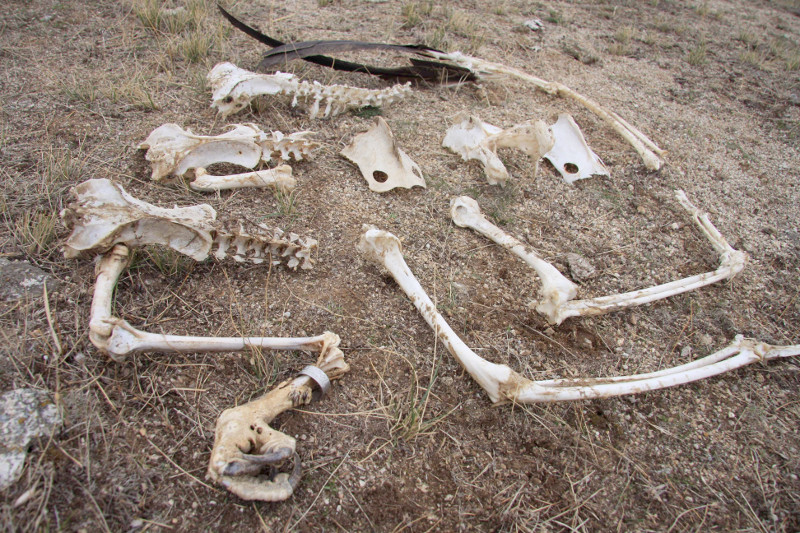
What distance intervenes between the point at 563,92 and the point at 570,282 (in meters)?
2.49

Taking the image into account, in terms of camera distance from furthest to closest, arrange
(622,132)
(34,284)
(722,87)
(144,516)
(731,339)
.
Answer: (722,87) < (622,132) < (731,339) < (34,284) < (144,516)

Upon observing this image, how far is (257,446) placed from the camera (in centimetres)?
179

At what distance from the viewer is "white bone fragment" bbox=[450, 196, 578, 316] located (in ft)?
8.12

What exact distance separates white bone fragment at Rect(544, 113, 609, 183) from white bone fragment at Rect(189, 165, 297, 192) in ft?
6.18

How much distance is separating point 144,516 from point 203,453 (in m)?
0.27

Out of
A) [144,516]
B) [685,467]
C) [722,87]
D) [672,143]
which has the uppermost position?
[722,87]

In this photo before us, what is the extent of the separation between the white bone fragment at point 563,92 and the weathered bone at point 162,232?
2483 millimetres

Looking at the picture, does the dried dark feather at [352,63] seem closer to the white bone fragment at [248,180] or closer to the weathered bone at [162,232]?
the white bone fragment at [248,180]

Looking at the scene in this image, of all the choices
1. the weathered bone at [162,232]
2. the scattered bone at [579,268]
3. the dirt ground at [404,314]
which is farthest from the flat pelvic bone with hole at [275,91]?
the scattered bone at [579,268]

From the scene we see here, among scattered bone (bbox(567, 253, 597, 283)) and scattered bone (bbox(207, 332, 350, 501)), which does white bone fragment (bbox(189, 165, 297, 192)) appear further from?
scattered bone (bbox(567, 253, 597, 283))

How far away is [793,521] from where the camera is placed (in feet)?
6.38

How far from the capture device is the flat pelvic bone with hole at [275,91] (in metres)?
3.37

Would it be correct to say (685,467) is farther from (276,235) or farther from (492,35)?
(492,35)

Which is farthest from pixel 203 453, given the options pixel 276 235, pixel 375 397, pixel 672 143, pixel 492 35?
pixel 492 35
